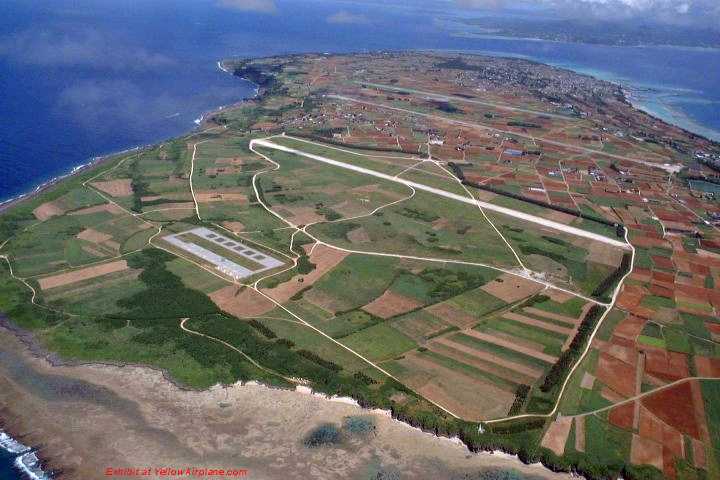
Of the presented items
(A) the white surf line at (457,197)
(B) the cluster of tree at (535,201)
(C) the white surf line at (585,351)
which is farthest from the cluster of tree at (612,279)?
(B) the cluster of tree at (535,201)

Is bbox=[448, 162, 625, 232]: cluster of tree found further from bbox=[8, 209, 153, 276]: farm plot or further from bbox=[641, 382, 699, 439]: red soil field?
bbox=[8, 209, 153, 276]: farm plot

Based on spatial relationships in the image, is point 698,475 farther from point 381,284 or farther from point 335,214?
point 335,214

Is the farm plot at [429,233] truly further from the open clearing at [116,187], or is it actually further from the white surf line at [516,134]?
the white surf line at [516,134]

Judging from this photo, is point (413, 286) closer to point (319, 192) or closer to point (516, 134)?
point (319, 192)

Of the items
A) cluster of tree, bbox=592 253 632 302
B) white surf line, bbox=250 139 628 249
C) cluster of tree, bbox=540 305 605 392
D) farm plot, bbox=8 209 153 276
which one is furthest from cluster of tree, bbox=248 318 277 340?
white surf line, bbox=250 139 628 249

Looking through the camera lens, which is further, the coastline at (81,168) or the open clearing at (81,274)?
the coastline at (81,168)

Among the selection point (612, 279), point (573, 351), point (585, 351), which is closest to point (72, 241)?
point (573, 351)
